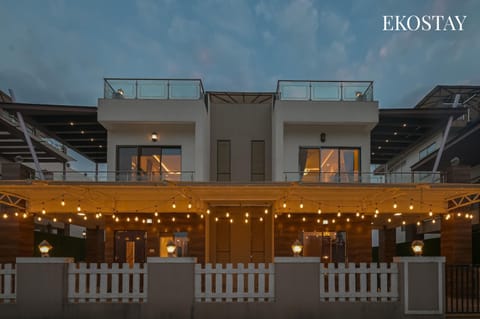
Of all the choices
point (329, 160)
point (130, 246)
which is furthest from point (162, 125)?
point (329, 160)

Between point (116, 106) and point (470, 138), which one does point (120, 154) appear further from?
point (470, 138)

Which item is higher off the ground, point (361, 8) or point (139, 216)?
point (361, 8)

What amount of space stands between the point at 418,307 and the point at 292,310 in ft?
8.12

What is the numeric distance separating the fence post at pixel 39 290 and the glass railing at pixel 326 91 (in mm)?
11019

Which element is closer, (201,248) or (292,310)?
(292,310)

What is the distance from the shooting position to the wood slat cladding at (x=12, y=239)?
46.4 ft

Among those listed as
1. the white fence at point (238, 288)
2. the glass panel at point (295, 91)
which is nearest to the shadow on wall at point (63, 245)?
the glass panel at point (295, 91)

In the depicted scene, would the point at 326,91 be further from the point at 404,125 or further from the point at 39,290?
the point at 39,290

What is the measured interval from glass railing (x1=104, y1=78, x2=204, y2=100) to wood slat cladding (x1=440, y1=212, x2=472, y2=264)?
982 cm

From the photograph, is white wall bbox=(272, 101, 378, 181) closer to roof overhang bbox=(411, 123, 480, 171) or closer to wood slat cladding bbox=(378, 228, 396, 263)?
roof overhang bbox=(411, 123, 480, 171)

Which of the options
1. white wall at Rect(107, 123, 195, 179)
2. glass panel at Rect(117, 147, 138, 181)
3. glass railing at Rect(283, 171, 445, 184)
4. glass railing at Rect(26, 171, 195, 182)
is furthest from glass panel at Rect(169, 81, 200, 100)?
glass railing at Rect(283, 171, 445, 184)

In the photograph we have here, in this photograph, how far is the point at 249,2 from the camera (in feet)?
148

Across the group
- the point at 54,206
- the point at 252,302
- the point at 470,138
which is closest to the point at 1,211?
the point at 54,206

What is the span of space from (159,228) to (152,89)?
518 cm
